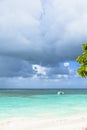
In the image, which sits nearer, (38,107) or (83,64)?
(83,64)

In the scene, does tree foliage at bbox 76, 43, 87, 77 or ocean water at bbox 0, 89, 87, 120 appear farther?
ocean water at bbox 0, 89, 87, 120

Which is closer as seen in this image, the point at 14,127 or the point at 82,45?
the point at 82,45

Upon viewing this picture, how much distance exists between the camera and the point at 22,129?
2014cm

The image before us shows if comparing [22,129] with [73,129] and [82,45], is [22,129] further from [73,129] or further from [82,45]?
[82,45]

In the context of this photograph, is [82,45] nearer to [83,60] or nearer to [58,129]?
[83,60]

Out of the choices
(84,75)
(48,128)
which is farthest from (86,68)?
(48,128)

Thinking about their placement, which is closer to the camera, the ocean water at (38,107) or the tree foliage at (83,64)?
the tree foliage at (83,64)

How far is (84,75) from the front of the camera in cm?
1667

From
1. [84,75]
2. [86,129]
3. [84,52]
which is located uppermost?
[84,52]

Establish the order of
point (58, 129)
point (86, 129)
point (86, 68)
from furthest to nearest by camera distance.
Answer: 1. point (58, 129)
2. point (86, 129)
3. point (86, 68)

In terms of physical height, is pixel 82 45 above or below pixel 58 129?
above

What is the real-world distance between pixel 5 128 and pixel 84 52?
7531 millimetres

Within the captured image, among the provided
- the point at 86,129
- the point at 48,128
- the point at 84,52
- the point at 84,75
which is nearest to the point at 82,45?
the point at 84,52

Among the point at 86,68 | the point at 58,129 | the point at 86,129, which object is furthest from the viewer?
the point at 58,129
